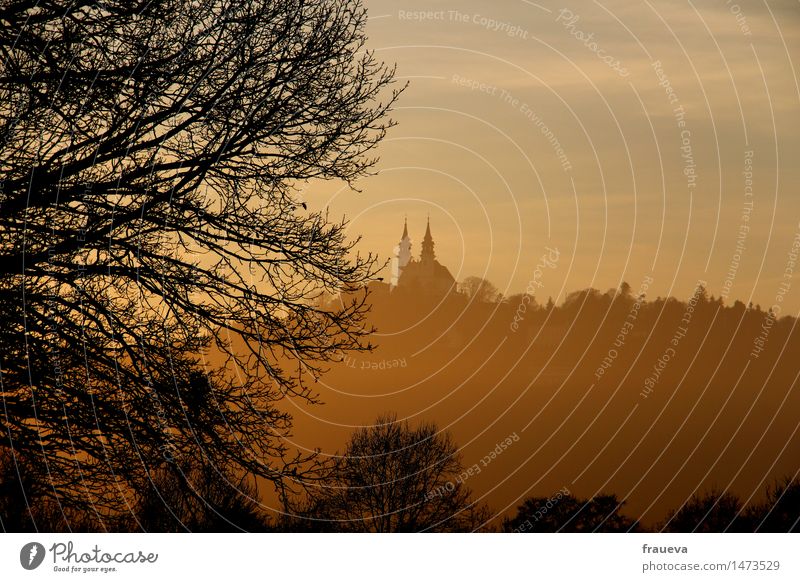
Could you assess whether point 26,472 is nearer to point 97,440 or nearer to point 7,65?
point 97,440

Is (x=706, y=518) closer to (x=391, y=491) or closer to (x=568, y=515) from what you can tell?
(x=568, y=515)

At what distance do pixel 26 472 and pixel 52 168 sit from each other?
3.79 meters

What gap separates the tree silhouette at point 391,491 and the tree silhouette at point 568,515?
2.04 ft

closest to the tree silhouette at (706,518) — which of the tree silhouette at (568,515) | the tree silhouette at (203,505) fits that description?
the tree silhouette at (568,515)

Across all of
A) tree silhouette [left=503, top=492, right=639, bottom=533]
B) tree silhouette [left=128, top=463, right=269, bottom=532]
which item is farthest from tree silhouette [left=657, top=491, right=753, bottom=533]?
tree silhouette [left=128, top=463, right=269, bottom=532]

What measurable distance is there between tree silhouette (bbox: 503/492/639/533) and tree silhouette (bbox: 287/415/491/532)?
24.5 inches

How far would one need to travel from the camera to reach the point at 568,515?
1325 cm

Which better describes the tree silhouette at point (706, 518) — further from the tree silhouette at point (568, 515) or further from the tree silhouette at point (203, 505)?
the tree silhouette at point (203, 505)

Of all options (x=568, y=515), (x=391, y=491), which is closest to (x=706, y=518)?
(x=568, y=515)

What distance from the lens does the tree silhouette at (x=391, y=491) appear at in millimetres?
12906

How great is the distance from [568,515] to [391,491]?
4.02m
